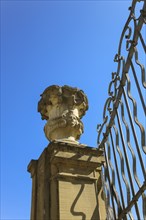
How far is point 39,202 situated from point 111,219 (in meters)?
0.82

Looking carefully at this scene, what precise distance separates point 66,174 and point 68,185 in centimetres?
12

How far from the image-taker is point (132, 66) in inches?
119

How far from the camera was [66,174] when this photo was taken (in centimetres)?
303

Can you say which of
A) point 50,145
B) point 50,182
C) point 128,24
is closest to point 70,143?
point 50,145

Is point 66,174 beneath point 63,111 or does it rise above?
beneath

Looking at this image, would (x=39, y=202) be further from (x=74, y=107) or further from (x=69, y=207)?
(x=74, y=107)

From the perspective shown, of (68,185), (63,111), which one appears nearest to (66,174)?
(68,185)

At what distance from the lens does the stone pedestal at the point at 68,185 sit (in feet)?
9.32

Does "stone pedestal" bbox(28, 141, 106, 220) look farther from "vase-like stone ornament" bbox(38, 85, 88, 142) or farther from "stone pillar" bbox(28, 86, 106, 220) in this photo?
"vase-like stone ornament" bbox(38, 85, 88, 142)

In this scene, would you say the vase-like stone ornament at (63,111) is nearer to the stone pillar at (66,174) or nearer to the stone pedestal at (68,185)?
the stone pillar at (66,174)

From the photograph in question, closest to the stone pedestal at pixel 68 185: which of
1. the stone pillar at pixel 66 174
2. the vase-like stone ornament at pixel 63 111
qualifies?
the stone pillar at pixel 66 174

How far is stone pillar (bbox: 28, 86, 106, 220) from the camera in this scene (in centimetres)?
286

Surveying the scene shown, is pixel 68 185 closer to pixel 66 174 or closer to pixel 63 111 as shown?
pixel 66 174

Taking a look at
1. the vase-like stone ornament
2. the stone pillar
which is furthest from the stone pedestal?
the vase-like stone ornament
